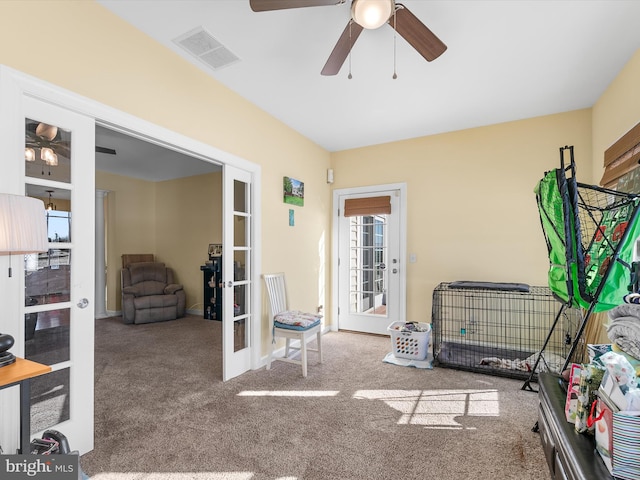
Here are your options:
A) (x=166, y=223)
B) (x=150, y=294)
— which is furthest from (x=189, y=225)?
(x=150, y=294)

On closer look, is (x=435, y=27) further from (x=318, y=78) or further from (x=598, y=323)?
(x=598, y=323)

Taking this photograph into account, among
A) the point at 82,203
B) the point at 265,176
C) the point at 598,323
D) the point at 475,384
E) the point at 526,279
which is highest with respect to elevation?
the point at 265,176

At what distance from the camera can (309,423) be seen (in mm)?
2252

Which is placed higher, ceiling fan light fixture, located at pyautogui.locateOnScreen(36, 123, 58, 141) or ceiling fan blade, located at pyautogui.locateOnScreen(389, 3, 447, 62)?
ceiling fan blade, located at pyautogui.locateOnScreen(389, 3, 447, 62)

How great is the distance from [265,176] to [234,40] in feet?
4.55

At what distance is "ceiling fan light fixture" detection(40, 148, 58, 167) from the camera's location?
179 cm

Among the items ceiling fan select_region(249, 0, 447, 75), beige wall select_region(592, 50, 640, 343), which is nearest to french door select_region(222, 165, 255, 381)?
ceiling fan select_region(249, 0, 447, 75)

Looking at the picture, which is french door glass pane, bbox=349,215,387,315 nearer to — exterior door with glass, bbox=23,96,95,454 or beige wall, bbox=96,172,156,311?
exterior door with glass, bbox=23,96,95,454

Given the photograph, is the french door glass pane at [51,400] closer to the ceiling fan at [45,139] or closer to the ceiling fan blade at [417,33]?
the ceiling fan at [45,139]

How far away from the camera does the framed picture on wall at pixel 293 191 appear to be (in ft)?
12.5

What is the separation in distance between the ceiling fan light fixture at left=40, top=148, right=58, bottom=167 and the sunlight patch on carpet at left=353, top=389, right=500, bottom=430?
265 centimetres

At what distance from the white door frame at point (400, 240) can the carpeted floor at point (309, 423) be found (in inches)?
48.3

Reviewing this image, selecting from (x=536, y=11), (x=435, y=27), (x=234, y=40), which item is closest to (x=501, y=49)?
(x=536, y=11)

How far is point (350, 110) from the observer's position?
3.49 m
